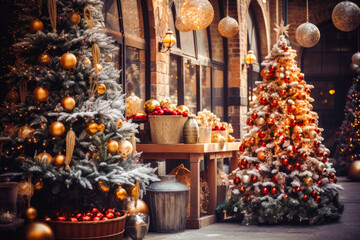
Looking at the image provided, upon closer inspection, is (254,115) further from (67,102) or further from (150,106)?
(67,102)

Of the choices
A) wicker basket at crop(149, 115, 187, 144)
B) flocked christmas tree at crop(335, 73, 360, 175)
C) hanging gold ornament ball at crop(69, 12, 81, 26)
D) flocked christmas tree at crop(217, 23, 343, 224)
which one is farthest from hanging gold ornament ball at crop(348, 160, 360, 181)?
hanging gold ornament ball at crop(69, 12, 81, 26)

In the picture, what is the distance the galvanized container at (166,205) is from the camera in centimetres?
616

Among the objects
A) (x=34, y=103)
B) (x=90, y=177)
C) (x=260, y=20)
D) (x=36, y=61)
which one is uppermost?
(x=260, y=20)

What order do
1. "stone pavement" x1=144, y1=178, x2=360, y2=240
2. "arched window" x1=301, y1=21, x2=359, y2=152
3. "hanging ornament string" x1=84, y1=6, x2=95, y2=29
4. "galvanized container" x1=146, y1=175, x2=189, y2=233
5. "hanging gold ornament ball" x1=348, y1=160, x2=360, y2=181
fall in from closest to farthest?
1. "hanging ornament string" x1=84, y1=6, x2=95, y2=29
2. "stone pavement" x1=144, y1=178, x2=360, y2=240
3. "galvanized container" x1=146, y1=175, x2=189, y2=233
4. "hanging gold ornament ball" x1=348, y1=160, x2=360, y2=181
5. "arched window" x1=301, y1=21, x2=359, y2=152

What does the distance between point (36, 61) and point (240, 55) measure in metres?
7.52

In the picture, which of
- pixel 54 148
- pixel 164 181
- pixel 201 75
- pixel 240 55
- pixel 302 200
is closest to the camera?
pixel 54 148

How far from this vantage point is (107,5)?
7.11 m

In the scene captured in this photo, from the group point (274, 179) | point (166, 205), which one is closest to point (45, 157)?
point (166, 205)

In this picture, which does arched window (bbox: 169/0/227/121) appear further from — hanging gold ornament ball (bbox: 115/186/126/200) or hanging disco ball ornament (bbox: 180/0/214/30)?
hanging gold ornament ball (bbox: 115/186/126/200)

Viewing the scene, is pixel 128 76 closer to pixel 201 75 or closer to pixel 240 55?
pixel 201 75

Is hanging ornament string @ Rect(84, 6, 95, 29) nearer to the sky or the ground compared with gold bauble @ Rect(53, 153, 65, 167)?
nearer to the sky

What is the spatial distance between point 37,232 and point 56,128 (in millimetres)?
894

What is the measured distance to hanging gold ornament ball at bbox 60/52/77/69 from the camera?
4.81 m

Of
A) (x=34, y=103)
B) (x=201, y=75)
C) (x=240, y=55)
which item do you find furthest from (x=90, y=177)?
(x=240, y=55)
